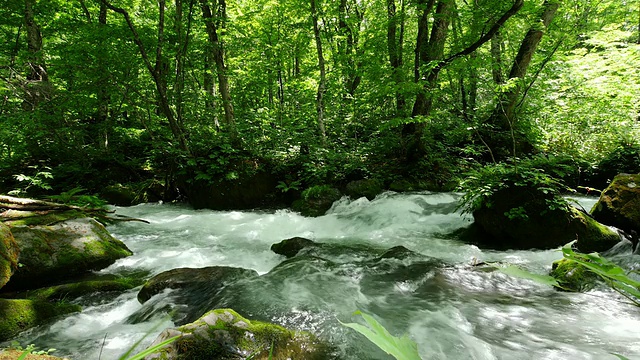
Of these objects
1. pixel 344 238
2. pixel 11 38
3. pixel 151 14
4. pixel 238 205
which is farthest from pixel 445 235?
pixel 11 38

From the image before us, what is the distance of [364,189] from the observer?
9273mm

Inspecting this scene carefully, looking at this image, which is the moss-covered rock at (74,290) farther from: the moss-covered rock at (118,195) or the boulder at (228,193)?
the moss-covered rock at (118,195)

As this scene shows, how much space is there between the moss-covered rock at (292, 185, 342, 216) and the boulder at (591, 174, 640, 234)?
5.87 m

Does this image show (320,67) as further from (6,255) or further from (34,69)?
(6,255)

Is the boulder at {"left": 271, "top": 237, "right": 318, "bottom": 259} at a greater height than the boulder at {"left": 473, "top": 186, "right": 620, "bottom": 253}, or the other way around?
the boulder at {"left": 473, "top": 186, "right": 620, "bottom": 253}

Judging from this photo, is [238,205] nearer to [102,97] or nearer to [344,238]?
[344,238]

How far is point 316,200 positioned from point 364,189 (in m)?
1.45

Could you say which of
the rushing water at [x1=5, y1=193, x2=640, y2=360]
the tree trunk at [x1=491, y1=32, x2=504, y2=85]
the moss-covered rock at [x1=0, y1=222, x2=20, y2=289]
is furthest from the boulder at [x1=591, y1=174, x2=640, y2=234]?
the moss-covered rock at [x1=0, y1=222, x2=20, y2=289]

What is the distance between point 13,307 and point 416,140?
9657mm

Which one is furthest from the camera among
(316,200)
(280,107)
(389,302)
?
(280,107)

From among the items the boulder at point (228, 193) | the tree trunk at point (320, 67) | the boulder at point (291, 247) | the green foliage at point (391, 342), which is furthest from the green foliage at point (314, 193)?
the green foliage at point (391, 342)

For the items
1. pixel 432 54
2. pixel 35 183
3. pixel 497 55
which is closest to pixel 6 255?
pixel 35 183

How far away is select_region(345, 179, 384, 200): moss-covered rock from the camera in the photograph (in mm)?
9195

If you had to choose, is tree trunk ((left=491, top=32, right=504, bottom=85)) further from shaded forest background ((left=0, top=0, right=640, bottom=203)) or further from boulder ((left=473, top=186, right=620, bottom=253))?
boulder ((left=473, top=186, right=620, bottom=253))
